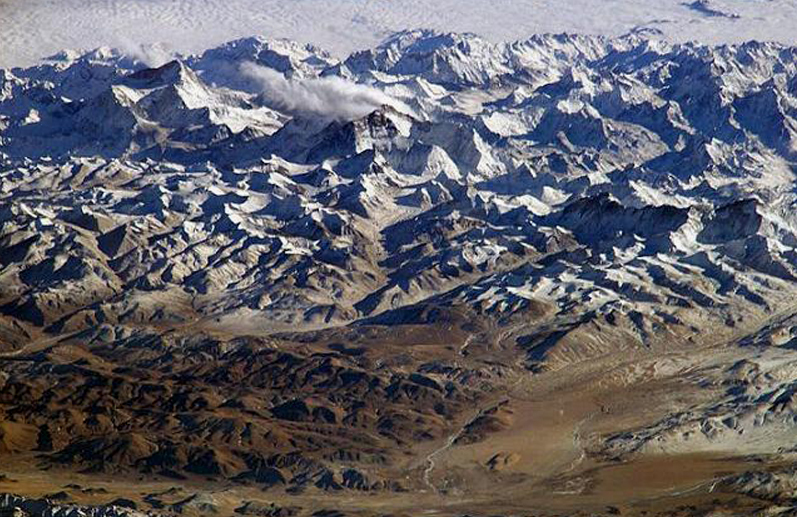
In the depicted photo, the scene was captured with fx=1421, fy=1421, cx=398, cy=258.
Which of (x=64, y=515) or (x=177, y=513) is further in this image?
(x=177, y=513)

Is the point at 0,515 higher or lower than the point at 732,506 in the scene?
higher

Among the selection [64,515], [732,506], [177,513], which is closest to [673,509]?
[732,506]

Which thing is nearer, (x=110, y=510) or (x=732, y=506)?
(x=110, y=510)

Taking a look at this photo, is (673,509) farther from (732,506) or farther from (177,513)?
(177,513)

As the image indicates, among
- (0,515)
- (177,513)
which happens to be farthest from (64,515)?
(177,513)

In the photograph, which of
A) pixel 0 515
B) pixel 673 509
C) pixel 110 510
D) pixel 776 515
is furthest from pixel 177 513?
pixel 776 515

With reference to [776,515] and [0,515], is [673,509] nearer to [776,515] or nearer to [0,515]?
[776,515]

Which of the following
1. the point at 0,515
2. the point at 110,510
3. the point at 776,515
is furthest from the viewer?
the point at 776,515

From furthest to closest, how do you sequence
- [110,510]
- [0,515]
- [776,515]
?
[776,515] < [110,510] < [0,515]
